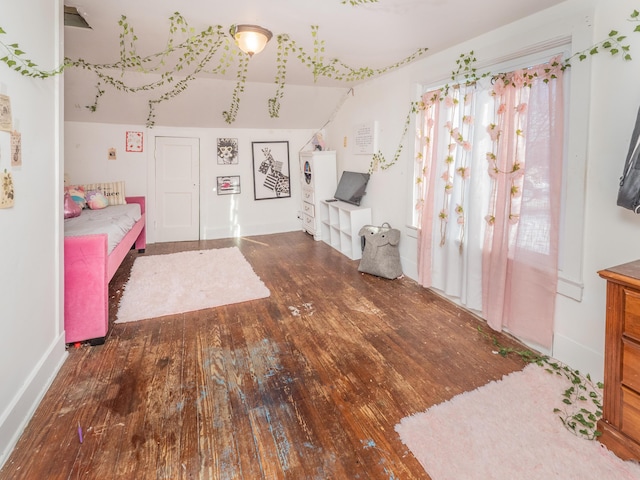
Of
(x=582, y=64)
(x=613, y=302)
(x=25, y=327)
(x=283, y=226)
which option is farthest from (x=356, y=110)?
(x=25, y=327)

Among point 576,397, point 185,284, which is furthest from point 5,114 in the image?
point 576,397

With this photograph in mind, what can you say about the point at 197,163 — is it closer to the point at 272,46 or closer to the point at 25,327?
the point at 272,46

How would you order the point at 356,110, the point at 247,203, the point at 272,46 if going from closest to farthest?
the point at 272,46
the point at 356,110
the point at 247,203

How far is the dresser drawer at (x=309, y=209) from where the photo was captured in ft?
18.2

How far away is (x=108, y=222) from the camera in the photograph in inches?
133

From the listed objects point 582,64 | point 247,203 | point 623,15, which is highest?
point 623,15

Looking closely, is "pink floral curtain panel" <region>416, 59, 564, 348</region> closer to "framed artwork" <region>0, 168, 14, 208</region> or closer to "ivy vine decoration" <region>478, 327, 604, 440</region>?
"ivy vine decoration" <region>478, 327, 604, 440</region>

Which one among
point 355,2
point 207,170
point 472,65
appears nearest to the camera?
point 355,2

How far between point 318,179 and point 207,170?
1874 millimetres

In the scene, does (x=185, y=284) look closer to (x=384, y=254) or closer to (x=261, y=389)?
(x=261, y=389)

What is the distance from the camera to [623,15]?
72.8 inches

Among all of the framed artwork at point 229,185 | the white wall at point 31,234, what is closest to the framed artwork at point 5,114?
the white wall at point 31,234

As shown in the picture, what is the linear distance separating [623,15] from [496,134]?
0.91 m

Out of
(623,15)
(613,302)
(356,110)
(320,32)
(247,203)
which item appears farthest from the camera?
(247,203)
